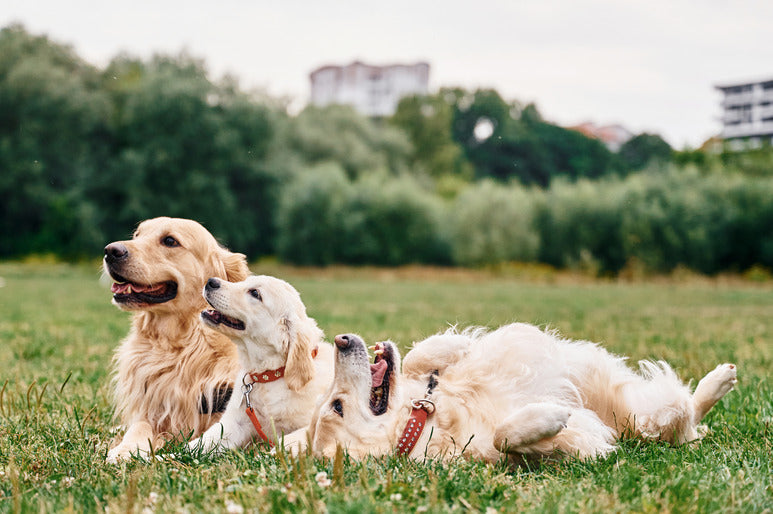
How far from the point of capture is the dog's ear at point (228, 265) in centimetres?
361

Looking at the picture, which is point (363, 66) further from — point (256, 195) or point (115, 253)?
point (115, 253)

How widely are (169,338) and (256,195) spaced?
96.3 ft

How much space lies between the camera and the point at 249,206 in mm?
31969

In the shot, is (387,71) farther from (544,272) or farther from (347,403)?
(347,403)

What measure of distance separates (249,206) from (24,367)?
88.8 ft

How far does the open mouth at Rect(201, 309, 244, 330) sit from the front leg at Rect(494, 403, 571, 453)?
1254 millimetres

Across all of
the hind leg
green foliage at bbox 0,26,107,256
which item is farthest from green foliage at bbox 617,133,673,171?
the hind leg

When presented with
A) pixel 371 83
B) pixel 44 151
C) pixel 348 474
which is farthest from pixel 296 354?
pixel 371 83

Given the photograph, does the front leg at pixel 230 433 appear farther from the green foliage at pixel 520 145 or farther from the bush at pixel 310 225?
the green foliage at pixel 520 145

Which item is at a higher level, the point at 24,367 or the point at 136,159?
the point at 136,159

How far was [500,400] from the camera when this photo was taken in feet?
10.1

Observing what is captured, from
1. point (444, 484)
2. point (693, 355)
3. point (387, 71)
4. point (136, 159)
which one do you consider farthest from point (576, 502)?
point (387, 71)

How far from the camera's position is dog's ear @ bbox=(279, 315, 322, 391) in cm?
304

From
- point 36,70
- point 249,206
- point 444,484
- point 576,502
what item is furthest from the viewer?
point 249,206
